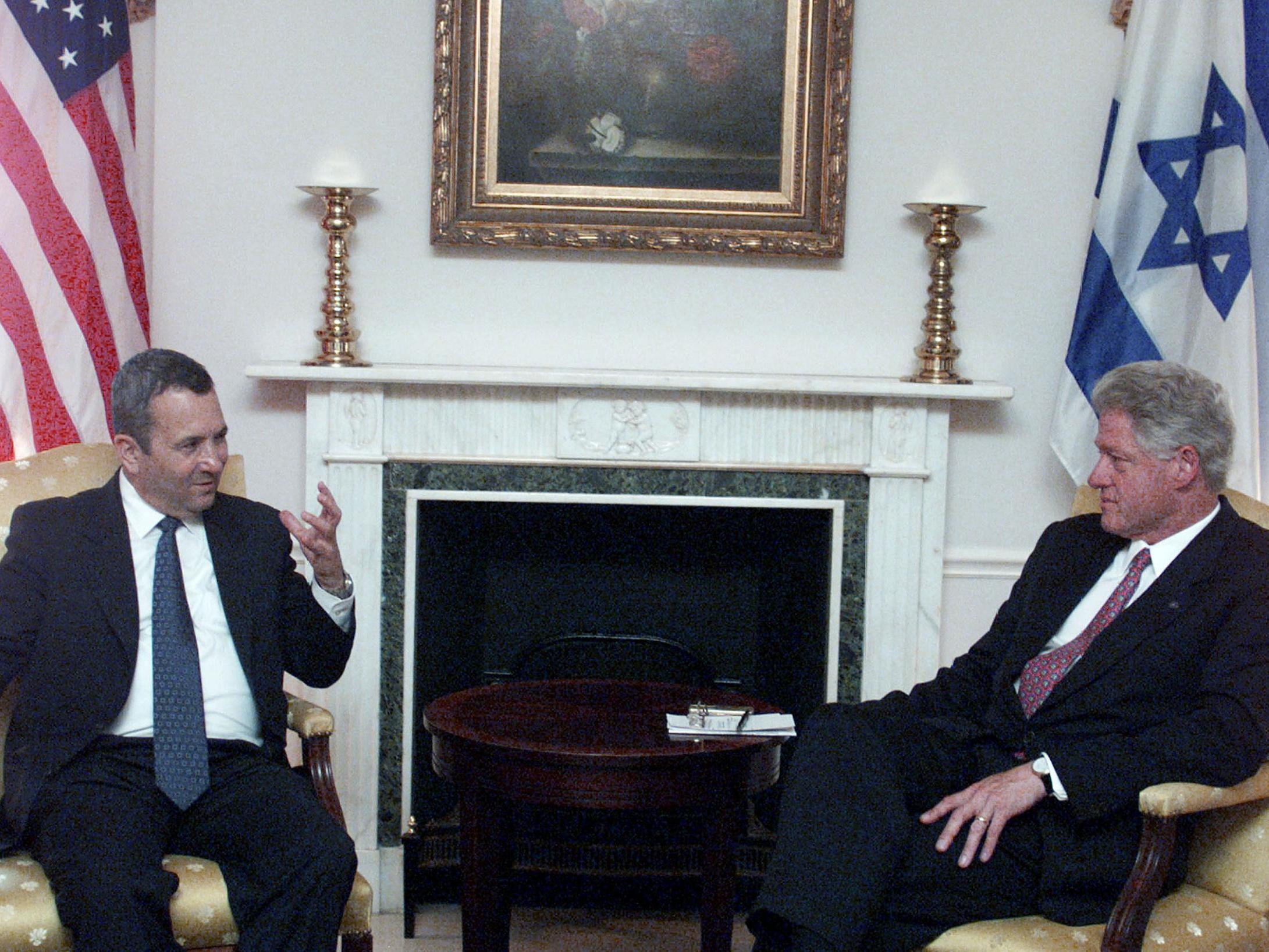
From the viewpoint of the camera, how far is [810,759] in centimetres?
252

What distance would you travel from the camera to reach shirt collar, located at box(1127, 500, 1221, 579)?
263cm

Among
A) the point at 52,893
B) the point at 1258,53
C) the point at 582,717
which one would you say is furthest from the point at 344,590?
the point at 1258,53

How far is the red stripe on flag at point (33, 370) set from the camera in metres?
3.20

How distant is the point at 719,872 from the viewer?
9.18 feet

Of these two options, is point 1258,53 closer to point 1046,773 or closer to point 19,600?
point 1046,773

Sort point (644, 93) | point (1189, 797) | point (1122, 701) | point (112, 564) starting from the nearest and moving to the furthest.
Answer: point (1189, 797) < point (1122, 701) < point (112, 564) < point (644, 93)

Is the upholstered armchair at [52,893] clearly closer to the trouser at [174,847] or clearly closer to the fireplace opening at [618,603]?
the trouser at [174,847]

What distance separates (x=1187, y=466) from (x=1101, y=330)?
1.17 metres

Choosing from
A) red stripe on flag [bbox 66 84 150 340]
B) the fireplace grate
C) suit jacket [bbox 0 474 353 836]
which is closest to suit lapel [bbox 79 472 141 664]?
suit jacket [bbox 0 474 353 836]

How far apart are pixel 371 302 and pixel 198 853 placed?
1763 mm

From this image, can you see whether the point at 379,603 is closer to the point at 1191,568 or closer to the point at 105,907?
the point at 105,907

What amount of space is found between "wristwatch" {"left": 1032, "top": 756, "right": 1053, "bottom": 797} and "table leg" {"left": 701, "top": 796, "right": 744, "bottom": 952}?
2.03 feet

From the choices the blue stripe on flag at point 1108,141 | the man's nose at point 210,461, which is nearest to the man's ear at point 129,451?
the man's nose at point 210,461

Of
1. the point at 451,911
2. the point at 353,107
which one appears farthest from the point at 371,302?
the point at 451,911
